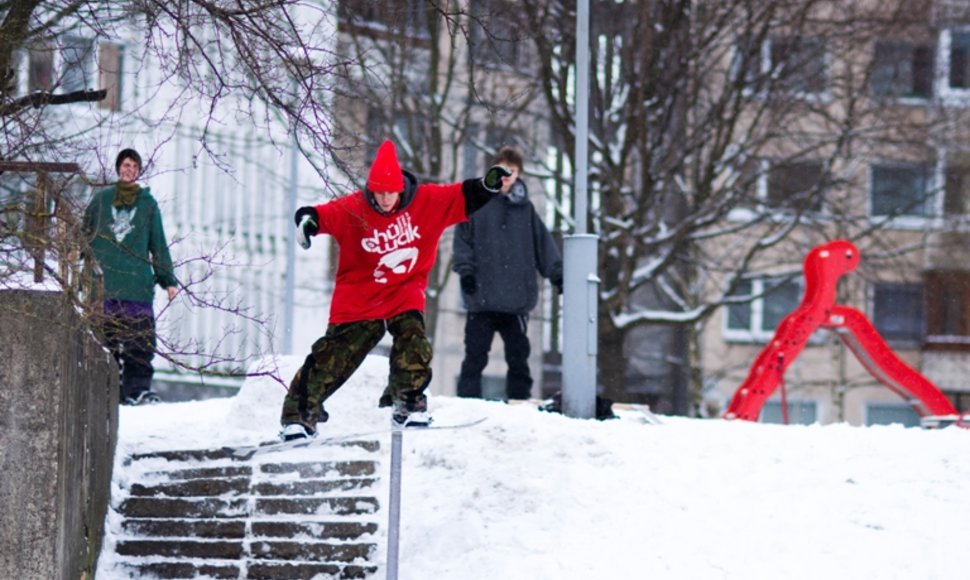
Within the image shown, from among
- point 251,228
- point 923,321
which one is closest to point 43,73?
point 251,228

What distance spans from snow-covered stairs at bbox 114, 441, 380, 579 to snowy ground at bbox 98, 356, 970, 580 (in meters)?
0.20

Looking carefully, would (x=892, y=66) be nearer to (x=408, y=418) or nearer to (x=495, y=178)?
(x=495, y=178)

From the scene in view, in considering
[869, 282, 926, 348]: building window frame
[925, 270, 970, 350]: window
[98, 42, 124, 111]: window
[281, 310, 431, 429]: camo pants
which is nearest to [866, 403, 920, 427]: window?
[869, 282, 926, 348]: building window frame

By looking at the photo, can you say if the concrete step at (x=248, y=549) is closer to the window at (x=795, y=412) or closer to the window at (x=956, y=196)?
the window at (x=956, y=196)

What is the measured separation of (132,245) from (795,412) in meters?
29.1

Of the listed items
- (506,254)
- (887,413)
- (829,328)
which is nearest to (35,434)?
(506,254)

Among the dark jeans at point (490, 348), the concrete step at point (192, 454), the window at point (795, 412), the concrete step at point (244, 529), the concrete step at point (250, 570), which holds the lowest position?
the window at point (795, 412)

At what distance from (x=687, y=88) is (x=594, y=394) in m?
12.8

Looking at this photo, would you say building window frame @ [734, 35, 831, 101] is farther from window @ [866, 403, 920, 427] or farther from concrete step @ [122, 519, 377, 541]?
window @ [866, 403, 920, 427]

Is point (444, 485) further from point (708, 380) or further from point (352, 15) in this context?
point (708, 380)

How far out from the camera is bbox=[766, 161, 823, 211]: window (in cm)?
2475

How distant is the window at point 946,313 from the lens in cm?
4062

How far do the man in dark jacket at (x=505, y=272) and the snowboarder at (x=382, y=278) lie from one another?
3.07 m

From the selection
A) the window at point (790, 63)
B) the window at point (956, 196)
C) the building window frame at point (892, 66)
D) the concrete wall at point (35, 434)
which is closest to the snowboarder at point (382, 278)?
the concrete wall at point (35, 434)
